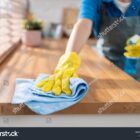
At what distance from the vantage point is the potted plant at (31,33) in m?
1.92

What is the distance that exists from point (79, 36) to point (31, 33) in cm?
81

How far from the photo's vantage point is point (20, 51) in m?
1.72

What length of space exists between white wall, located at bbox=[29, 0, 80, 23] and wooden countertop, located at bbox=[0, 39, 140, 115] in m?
1.16

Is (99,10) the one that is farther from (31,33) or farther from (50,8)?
(50,8)

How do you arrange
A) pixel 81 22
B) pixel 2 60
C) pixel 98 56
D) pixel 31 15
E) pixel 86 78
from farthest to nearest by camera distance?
1. pixel 31 15
2. pixel 98 56
3. pixel 2 60
4. pixel 81 22
5. pixel 86 78

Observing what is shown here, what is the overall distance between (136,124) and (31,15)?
214cm

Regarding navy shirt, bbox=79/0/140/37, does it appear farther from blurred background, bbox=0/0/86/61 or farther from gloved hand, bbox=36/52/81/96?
blurred background, bbox=0/0/86/61

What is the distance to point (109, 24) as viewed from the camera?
150 cm

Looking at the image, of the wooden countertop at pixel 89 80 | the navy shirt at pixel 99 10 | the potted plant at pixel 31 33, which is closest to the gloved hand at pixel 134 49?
the wooden countertop at pixel 89 80

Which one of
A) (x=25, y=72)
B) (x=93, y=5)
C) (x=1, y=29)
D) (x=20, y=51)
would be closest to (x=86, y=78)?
(x=25, y=72)

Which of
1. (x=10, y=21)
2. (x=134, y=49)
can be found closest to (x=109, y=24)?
(x=134, y=49)

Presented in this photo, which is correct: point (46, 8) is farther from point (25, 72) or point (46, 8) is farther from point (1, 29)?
point (25, 72)

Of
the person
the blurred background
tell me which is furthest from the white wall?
the person

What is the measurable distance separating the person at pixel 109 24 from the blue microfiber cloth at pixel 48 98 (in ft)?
0.99
